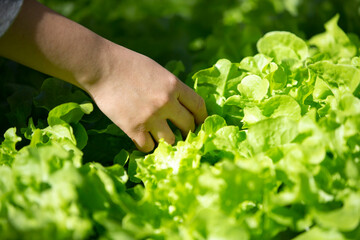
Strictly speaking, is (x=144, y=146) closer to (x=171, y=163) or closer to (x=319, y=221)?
(x=171, y=163)

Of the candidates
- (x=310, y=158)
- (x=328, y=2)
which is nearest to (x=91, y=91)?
(x=310, y=158)

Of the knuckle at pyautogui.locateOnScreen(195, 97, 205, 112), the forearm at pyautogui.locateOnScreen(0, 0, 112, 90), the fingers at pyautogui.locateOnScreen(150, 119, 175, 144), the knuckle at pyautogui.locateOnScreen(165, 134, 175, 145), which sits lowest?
the knuckle at pyautogui.locateOnScreen(165, 134, 175, 145)

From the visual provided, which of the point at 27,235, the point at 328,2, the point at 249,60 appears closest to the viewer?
the point at 27,235

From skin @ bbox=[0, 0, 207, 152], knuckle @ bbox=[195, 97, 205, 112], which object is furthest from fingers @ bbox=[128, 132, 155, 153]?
knuckle @ bbox=[195, 97, 205, 112]

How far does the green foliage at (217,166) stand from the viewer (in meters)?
0.58

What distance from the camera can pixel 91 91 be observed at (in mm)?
760

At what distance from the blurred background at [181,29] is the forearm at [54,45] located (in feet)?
0.69

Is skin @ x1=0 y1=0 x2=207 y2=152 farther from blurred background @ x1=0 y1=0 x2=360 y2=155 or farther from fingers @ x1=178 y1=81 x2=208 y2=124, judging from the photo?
blurred background @ x1=0 y1=0 x2=360 y2=155

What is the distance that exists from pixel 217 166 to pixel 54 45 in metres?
0.35

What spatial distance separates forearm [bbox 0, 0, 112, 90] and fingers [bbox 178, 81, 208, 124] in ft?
0.55

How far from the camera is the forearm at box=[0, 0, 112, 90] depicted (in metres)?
0.68

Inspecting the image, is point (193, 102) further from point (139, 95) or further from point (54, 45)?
point (54, 45)

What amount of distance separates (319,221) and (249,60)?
0.49 metres

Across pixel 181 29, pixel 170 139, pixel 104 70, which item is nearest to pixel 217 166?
pixel 170 139
